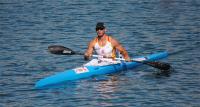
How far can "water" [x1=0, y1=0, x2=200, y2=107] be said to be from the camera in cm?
2148

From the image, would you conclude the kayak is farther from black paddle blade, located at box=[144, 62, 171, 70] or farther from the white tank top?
black paddle blade, located at box=[144, 62, 171, 70]

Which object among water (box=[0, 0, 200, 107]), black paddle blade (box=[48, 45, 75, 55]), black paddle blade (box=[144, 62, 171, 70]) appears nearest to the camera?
water (box=[0, 0, 200, 107])

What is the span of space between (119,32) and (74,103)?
13.2m

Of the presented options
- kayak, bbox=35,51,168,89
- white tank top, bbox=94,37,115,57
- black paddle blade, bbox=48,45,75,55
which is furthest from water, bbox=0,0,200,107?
white tank top, bbox=94,37,115,57

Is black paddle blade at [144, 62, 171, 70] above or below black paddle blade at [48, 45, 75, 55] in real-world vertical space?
below

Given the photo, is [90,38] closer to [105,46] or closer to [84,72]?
[105,46]

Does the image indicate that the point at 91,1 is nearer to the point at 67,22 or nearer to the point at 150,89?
the point at 67,22

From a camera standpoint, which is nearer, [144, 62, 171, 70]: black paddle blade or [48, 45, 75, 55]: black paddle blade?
[144, 62, 171, 70]: black paddle blade

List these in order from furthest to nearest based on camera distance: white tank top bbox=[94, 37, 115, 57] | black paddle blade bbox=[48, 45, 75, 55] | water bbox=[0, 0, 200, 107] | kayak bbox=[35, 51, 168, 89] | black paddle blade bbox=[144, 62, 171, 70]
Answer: black paddle blade bbox=[48, 45, 75, 55] → white tank top bbox=[94, 37, 115, 57] → black paddle blade bbox=[144, 62, 171, 70] → kayak bbox=[35, 51, 168, 89] → water bbox=[0, 0, 200, 107]

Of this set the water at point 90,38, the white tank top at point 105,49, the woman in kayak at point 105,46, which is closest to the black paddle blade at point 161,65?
the water at point 90,38

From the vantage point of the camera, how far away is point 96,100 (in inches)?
829

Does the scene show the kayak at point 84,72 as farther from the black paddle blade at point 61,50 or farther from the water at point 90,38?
the black paddle blade at point 61,50

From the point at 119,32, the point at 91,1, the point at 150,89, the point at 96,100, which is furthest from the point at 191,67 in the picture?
the point at 91,1

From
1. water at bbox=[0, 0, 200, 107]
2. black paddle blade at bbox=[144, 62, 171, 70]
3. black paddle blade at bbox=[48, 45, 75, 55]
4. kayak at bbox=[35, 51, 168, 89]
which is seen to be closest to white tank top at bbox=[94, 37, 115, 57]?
kayak at bbox=[35, 51, 168, 89]
